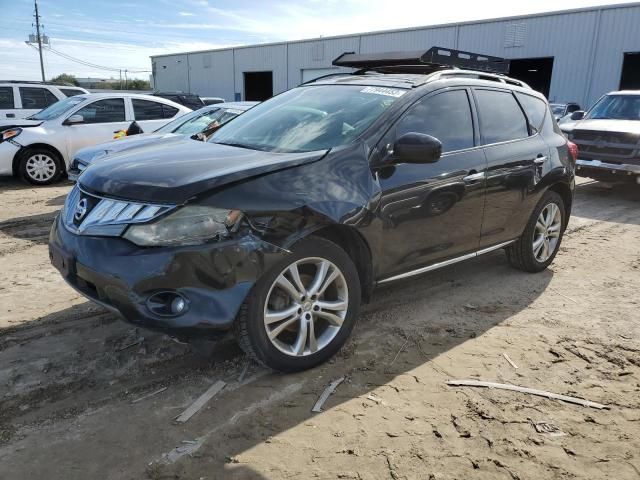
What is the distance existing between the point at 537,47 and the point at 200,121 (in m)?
21.6

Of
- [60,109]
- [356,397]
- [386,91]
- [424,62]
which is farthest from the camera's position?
[60,109]

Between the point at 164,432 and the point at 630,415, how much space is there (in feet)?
8.02

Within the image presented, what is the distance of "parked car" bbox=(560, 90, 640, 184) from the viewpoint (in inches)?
359

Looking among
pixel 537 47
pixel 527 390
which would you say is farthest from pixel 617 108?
pixel 537 47

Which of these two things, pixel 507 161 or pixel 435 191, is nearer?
pixel 435 191

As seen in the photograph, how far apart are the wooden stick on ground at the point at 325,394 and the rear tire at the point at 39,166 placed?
327 inches

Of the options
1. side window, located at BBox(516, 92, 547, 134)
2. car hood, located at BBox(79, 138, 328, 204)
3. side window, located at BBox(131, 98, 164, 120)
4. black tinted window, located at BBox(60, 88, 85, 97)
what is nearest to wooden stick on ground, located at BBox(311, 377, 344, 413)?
car hood, located at BBox(79, 138, 328, 204)

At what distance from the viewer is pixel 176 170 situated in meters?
2.93

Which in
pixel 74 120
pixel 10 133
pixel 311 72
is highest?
pixel 311 72

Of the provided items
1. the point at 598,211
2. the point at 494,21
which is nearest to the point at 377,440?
the point at 598,211

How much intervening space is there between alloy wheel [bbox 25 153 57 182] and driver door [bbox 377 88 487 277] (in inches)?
315

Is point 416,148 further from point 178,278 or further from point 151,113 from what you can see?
point 151,113

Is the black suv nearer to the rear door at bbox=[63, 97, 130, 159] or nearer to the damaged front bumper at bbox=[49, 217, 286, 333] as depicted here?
the damaged front bumper at bbox=[49, 217, 286, 333]

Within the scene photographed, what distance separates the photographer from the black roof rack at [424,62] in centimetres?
473
